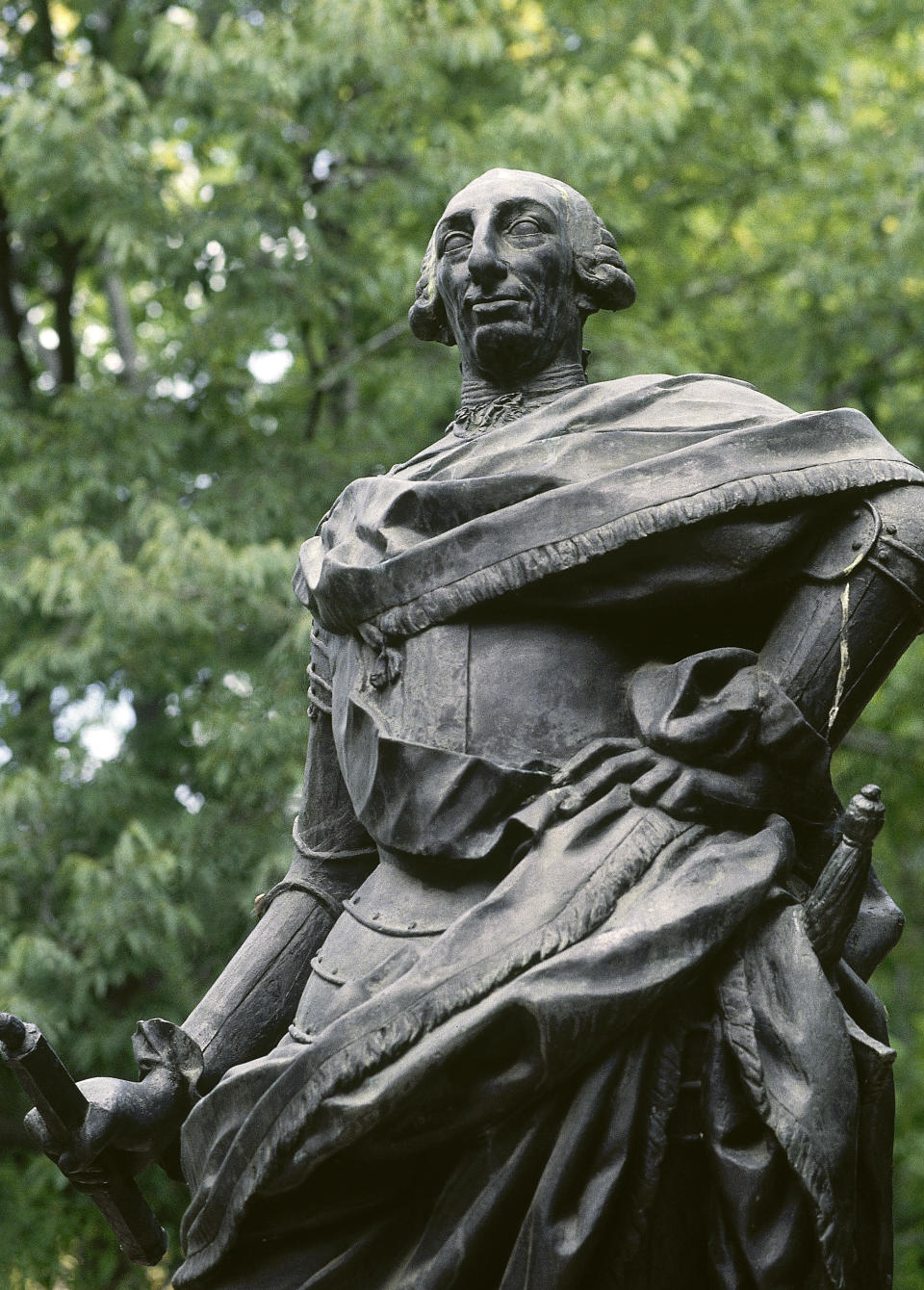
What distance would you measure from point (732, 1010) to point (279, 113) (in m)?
8.28

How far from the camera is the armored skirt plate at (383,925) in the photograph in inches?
157

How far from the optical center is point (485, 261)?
176 inches

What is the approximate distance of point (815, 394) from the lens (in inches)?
538

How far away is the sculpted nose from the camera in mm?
4477

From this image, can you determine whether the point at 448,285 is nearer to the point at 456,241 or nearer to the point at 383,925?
the point at 456,241

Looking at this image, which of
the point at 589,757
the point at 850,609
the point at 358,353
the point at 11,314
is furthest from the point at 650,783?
the point at 11,314

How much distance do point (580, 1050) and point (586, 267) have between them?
1.75m

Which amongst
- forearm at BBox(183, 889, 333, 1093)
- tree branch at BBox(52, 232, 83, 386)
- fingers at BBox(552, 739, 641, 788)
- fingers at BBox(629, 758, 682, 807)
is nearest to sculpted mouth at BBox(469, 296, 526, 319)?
fingers at BBox(552, 739, 641, 788)

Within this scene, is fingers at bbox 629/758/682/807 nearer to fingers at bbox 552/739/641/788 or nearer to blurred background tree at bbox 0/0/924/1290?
fingers at bbox 552/739/641/788

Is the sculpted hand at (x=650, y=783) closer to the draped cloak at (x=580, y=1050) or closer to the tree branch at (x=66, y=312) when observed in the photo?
the draped cloak at (x=580, y=1050)

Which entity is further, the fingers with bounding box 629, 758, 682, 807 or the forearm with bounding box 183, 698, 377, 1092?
the forearm with bounding box 183, 698, 377, 1092

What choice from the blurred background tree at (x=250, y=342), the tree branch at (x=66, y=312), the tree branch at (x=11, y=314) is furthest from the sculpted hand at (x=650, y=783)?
the tree branch at (x=66, y=312)

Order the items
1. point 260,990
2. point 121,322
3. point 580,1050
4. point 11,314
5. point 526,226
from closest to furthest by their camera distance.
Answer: point 580,1050
point 260,990
point 526,226
point 11,314
point 121,322

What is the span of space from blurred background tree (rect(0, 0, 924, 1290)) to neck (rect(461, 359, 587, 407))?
5.05 metres
